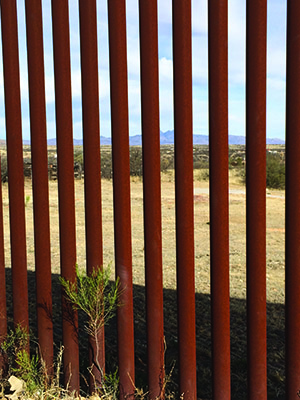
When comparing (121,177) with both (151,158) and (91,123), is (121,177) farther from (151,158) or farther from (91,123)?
(91,123)

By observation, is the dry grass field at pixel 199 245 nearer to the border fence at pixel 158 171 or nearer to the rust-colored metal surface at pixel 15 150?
the border fence at pixel 158 171

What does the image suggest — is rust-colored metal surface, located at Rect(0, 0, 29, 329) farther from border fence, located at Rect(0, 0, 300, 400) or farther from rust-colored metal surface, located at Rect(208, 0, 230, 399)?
rust-colored metal surface, located at Rect(208, 0, 230, 399)

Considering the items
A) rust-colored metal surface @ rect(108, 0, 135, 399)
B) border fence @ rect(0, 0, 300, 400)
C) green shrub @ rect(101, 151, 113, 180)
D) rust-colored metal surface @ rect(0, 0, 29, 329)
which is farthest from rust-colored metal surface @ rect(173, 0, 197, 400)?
green shrub @ rect(101, 151, 113, 180)

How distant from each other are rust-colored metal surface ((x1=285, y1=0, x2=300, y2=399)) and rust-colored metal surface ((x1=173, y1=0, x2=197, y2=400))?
0.42 meters

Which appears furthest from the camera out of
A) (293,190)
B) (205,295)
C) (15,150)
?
(205,295)

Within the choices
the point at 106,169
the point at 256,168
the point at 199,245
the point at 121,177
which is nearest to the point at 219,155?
the point at 256,168

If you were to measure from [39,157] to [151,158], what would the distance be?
0.60m

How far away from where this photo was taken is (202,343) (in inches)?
154

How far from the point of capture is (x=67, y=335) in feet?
8.16

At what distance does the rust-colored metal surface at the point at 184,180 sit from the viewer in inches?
86.1

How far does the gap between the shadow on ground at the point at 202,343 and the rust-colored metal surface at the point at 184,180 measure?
0.50 m

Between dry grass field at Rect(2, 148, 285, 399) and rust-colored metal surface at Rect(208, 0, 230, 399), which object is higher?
rust-colored metal surface at Rect(208, 0, 230, 399)

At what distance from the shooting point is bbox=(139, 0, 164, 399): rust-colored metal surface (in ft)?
7.30

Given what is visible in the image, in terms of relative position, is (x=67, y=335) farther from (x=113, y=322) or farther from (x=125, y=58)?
(x=113, y=322)
